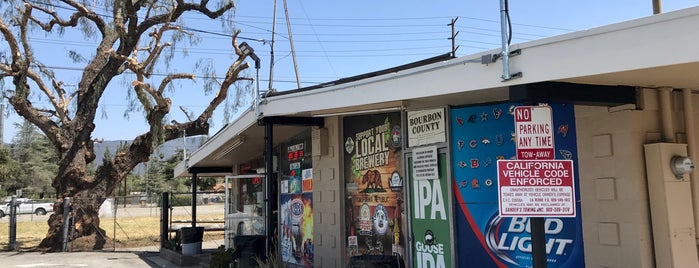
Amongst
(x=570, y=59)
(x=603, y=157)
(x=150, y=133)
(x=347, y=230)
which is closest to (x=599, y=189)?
(x=603, y=157)

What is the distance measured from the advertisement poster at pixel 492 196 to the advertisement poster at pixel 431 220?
0.61ft

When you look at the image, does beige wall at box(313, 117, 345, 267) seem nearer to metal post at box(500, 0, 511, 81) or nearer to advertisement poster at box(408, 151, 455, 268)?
advertisement poster at box(408, 151, 455, 268)

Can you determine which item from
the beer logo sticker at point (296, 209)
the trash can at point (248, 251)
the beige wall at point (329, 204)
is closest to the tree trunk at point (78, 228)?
the beer logo sticker at point (296, 209)

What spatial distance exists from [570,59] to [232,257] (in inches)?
292

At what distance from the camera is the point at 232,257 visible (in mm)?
10289

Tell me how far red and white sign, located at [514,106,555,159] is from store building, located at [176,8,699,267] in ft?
0.05

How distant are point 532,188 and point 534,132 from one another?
0.44 meters

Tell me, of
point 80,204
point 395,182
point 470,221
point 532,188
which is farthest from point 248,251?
point 80,204

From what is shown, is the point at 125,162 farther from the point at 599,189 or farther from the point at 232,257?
the point at 599,189

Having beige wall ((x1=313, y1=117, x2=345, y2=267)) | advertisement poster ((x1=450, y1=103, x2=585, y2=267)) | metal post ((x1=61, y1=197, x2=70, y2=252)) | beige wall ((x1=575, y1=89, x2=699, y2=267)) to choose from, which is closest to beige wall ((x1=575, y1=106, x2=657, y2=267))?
beige wall ((x1=575, y1=89, x2=699, y2=267))

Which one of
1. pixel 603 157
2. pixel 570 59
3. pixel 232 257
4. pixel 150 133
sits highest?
pixel 150 133

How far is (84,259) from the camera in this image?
17.5m

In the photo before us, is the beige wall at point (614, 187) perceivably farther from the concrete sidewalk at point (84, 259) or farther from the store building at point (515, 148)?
the concrete sidewalk at point (84, 259)

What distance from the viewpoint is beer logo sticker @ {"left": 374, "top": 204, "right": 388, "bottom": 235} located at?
8547 mm
